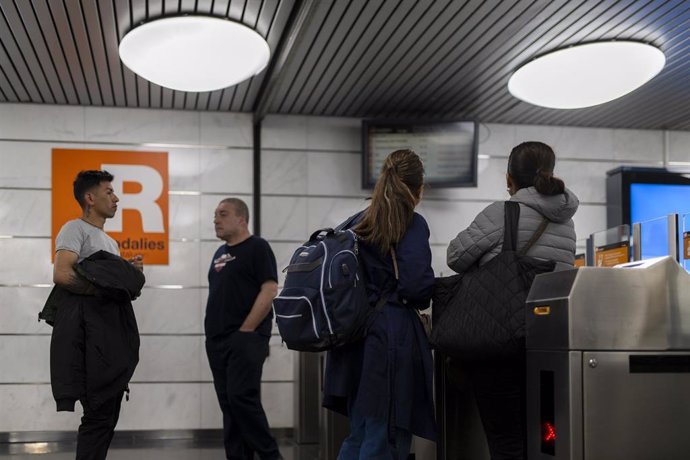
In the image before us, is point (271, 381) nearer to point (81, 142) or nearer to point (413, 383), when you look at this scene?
point (81, 142)

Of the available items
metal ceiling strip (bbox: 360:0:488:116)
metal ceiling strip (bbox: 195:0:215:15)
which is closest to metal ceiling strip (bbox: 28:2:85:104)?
metal ceiling strip (bbox: 195:0:215:15)

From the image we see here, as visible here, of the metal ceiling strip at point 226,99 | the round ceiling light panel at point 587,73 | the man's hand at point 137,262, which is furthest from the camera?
the metal ceiling strip at point 226,99

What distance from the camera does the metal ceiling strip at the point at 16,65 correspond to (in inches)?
206

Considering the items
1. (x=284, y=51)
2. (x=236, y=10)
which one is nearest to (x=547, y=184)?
(x=236, y=10)

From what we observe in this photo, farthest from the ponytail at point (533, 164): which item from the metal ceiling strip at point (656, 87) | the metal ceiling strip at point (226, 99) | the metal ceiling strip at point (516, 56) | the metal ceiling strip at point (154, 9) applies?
the metal ceiling strip at point (226, 99)

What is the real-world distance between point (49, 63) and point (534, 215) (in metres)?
4.37

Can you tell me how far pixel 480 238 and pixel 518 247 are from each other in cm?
13

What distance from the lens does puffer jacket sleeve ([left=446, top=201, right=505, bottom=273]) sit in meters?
2.76

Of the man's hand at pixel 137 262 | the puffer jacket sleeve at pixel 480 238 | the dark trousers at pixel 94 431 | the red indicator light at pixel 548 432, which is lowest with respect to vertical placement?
the dark trousers at pixel 94 431

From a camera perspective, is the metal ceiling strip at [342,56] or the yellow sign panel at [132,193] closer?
the metal ceiling strip at [342,56]

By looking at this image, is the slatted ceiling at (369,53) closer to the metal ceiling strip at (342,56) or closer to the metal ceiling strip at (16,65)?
the metal ceiling strip at (342,56)

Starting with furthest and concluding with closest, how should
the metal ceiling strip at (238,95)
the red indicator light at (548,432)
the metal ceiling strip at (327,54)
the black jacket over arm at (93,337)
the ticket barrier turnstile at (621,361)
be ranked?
the metal ceiling strip at (238,95) → the metal ceiling strip at (327,54) → the black jacket over arm at (93,337) → the red indicator light at (548,432) → the ticket barrier turnstile at (621,361)

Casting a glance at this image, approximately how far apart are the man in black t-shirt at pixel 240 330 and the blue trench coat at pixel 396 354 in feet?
5.95

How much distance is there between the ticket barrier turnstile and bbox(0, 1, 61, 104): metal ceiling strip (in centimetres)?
385
